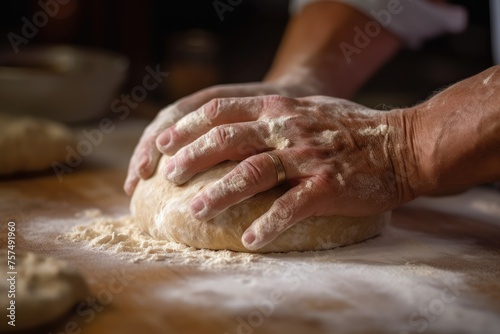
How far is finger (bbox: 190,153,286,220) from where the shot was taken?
4.27 ft

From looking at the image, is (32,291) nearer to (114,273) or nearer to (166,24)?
(114,273)

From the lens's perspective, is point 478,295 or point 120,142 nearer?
point 478,295

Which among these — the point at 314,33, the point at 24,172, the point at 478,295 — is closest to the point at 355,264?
the point at 478,295

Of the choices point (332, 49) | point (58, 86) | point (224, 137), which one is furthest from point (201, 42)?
point (224, 137)

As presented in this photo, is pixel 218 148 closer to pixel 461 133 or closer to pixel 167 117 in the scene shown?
pixel 167 117

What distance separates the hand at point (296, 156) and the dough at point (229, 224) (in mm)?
34

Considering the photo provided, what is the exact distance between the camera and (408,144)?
1401 mm

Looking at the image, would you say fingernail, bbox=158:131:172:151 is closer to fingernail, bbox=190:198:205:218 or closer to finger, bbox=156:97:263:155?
finger, bbox=156:97:263:155

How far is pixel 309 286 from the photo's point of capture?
121cm

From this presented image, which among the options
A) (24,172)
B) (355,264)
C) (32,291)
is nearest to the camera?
(32,291)

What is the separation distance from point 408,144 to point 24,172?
132 centimetres

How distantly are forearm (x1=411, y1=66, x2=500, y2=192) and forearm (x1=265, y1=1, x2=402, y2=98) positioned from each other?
2.11 ft

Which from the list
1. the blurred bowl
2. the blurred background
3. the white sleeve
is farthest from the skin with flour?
the blurred background

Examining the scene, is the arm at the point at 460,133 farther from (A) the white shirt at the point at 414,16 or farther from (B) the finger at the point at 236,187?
(A) the white shirt at the point at 414,16
